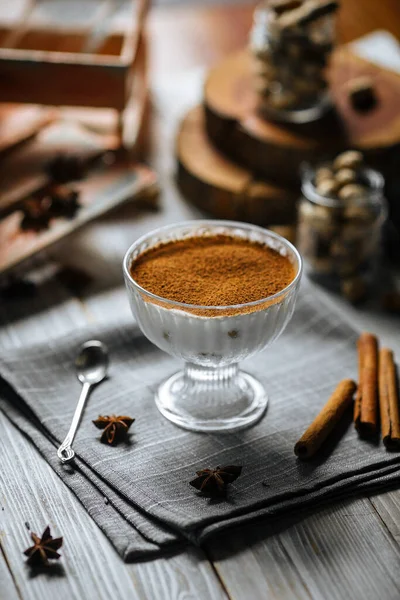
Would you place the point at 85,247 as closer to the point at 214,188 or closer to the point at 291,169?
the point at 214,188

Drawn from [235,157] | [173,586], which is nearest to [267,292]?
[173,586]

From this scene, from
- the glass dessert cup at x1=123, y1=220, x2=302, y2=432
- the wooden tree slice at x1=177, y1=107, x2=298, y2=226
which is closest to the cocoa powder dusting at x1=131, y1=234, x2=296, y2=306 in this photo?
the glass dessert cup at x1=123, y1=220, x2=302, y2=432

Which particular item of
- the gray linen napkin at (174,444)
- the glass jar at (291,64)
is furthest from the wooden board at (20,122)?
the gray linen napkin at (174,444)

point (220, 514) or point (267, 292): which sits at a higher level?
point (267, 292)

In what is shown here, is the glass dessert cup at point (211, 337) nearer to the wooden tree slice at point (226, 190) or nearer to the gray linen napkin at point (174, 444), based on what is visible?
the gray linen napkin at point (174, 444)

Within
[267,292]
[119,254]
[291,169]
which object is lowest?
[119,254]

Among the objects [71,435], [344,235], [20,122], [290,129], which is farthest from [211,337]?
[20,122]

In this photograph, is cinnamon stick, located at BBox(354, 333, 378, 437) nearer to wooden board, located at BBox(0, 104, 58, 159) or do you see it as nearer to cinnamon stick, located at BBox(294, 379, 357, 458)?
cinnamon stick, located at BBox(294, 379, 357, 458)
